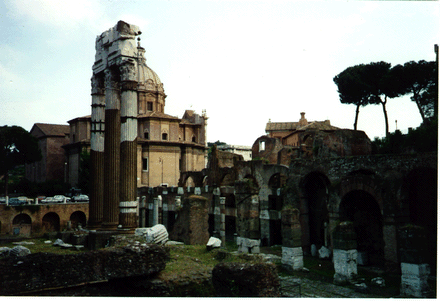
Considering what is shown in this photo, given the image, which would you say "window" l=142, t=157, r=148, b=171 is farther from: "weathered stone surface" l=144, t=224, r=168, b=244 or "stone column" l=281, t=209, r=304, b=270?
"weathered stone surface" l=144, t=224, r=168, b=244

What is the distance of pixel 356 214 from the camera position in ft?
43.6

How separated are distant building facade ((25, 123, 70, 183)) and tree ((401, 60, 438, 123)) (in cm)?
2841

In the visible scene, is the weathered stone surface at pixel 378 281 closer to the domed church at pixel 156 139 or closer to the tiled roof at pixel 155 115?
the domed church at pixel 156 139

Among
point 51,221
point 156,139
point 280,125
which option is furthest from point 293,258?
point 280,125

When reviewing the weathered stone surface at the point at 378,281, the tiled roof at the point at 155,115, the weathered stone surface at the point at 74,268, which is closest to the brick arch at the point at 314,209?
the weathered stone surface at the point at 378,281

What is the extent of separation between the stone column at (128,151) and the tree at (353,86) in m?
11.6

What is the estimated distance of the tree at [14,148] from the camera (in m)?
24.0

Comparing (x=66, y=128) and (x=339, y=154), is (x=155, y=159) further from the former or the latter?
(x=339, y=154)

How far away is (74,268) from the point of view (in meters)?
5.96

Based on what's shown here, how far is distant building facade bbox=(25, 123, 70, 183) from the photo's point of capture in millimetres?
33969

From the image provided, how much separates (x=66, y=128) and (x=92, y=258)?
1296 inches

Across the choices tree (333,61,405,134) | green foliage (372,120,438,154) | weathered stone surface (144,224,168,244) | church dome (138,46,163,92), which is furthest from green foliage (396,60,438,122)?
church dome (138,46,163,92)

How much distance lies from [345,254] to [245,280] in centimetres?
461

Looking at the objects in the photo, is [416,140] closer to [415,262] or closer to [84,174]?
[415,262]
